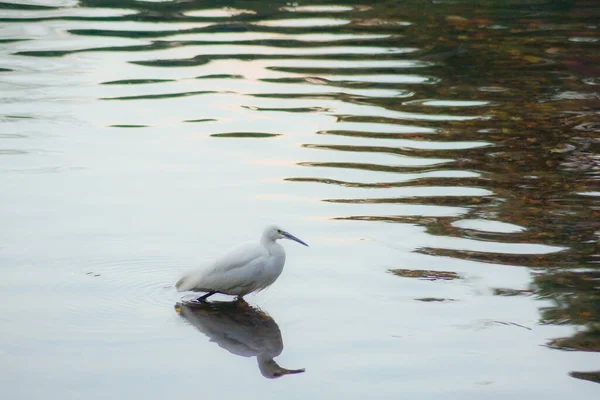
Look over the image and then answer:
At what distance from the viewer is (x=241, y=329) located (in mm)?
6895

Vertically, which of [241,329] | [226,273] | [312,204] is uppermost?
[226,273]

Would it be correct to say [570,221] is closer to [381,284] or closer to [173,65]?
[381,284]

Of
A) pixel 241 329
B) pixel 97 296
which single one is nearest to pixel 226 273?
pixel 241 329

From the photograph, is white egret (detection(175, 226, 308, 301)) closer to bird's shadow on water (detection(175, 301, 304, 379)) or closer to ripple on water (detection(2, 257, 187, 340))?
bird's shadow on water (detection(175, 301, 304, 379))

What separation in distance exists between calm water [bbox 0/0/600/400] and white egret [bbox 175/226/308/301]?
0.16 metres

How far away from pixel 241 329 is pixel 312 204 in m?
2.59

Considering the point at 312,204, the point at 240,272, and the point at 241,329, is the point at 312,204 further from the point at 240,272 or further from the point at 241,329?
the point at 241,329

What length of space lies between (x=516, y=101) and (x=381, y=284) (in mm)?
5549

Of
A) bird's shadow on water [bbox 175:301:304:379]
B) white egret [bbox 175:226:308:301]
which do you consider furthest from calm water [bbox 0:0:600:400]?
white egret [bbox 175:226:308:301]

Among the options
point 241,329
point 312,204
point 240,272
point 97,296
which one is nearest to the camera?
point 241,329

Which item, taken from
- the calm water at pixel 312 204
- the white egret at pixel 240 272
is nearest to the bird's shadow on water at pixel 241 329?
the calm water at pixel 312 204

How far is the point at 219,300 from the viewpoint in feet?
24.6

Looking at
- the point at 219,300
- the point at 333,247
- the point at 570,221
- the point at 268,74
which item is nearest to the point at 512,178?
the point at 570,221

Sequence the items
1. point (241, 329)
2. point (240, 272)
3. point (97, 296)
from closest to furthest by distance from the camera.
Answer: point (241, 329)
point (240, 272)
point (97, 296)
